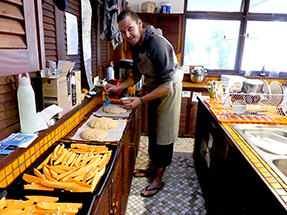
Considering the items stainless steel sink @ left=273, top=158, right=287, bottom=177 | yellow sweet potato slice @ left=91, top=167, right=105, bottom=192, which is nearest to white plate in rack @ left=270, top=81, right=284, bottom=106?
stainless steel sink @ left=273, top=158, right=287, bottom=177

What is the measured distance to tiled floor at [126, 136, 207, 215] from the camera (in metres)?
2.11

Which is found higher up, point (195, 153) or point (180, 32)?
point (180, 32)

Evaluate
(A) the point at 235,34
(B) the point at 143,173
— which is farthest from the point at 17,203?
(A) the point at 235,34

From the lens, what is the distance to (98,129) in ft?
5.32

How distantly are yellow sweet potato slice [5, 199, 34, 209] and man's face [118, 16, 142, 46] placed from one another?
1.43 m

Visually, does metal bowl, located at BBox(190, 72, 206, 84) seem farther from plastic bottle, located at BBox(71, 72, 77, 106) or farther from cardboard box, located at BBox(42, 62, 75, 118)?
cardboard box, located at BBox(42, 62, 75, 118)

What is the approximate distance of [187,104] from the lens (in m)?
3.61

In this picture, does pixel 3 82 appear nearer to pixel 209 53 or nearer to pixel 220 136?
pixel 220 136

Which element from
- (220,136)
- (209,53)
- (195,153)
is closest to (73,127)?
(220,136)

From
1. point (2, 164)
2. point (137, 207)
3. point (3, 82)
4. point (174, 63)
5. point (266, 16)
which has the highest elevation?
point (266, 16)

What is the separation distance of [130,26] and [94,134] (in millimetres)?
938

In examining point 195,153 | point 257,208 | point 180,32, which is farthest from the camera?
point 180,32

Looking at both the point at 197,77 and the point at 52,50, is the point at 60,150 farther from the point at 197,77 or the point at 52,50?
the point at 197,77

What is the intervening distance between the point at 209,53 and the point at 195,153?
6.82 feet
